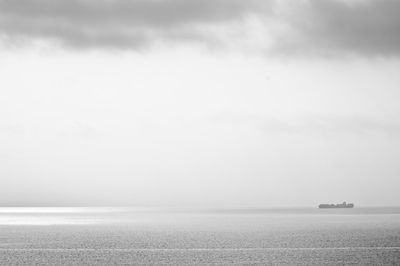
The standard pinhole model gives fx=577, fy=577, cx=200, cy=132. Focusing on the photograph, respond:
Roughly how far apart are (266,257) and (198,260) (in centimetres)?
1069

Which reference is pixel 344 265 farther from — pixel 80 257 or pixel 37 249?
pixel 37 249

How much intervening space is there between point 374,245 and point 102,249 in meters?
50.3

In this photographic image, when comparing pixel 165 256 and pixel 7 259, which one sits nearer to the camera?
pixel 7 259

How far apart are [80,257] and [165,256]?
41.6 feet

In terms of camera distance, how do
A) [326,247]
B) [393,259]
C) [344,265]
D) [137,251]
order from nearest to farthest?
[344,265] → [393,259] → [137,251] → [326,247]

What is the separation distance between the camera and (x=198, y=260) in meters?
81.3

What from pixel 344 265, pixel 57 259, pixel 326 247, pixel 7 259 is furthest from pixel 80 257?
pixel 326 247

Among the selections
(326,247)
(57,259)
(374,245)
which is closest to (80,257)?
(57,259)

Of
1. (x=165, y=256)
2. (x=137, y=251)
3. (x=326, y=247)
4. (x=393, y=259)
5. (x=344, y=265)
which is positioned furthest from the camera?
(x=326, y=247)

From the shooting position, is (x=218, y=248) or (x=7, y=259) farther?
(x=218, y=248)

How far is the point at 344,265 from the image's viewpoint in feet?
247

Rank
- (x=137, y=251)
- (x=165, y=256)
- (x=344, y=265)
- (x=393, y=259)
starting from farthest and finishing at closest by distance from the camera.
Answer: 1. (x=137, y=251)
2. (x=165, y=256)
3. (x=393, y=259)
4. (x=344, y=265)

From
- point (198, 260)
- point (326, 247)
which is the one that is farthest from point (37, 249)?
point (326, 247)

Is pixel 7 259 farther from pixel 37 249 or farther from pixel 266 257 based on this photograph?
pixel 266 257
